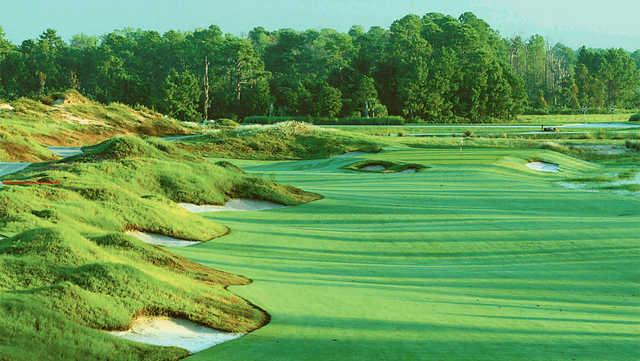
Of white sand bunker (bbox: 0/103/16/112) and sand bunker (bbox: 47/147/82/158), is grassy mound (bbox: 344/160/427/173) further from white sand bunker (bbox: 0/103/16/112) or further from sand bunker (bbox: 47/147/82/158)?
white sand bunker (bbox: 0/103/16/112)

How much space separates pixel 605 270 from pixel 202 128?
75048 mm

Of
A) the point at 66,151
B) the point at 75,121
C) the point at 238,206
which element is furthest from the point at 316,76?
the point at 238,206

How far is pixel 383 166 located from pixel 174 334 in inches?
1745

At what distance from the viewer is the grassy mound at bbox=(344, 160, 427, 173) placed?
55062 millimetres

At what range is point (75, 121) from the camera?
82812mm

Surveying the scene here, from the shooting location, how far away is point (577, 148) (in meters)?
72.2

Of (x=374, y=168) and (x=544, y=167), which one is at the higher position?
(x=374, y=168)

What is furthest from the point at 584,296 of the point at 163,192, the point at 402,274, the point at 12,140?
the point at 12,140

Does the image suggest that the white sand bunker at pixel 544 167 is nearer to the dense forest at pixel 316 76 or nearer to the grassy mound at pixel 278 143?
the grassy mound at pixel 278 143

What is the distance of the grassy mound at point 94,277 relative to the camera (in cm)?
1158

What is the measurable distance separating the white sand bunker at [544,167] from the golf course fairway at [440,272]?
13119 millimetres

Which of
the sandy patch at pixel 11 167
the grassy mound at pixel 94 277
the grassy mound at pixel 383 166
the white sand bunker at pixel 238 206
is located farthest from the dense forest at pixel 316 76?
the grassy mound at pixel 94 277

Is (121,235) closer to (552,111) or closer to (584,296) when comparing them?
(584,296)

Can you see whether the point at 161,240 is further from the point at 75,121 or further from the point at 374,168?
the point at 75,121
